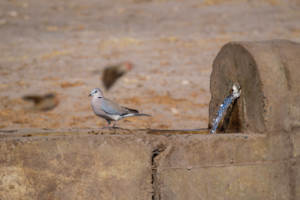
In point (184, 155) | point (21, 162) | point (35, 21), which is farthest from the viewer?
point (35, 21)

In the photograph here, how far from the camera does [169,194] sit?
288 cm

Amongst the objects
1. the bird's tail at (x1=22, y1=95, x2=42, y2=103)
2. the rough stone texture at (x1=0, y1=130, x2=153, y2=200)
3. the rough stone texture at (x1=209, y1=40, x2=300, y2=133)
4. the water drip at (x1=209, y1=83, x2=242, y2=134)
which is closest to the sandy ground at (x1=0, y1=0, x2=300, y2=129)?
the bird's tail at (x1=22, y1=95, x2=42, y2=103)

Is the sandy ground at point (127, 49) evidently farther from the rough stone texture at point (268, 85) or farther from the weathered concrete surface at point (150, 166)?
the weathered concrete surface at point (150, 166)

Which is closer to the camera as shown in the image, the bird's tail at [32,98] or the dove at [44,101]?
the dove at [44,101]

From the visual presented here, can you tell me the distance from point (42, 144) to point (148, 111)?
414 cm

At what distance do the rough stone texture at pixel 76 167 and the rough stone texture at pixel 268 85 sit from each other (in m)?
0.94

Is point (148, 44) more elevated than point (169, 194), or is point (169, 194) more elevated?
point (148, 44)

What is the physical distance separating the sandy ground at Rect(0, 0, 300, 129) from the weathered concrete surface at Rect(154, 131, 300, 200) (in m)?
3.06

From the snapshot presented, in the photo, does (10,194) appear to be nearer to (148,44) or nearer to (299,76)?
(299,76)

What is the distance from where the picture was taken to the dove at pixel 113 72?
8513 millimetres

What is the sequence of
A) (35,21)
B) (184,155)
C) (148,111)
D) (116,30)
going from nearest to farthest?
(184,155), (148,111), (116,30), (35,21)

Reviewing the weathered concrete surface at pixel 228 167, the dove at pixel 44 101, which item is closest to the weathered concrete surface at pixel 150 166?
the weathered concrete surface at pixel 228 167

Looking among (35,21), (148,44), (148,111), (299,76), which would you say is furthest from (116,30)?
(299,76)

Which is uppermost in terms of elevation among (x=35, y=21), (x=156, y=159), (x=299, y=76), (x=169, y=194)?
(x=35, y=21)
